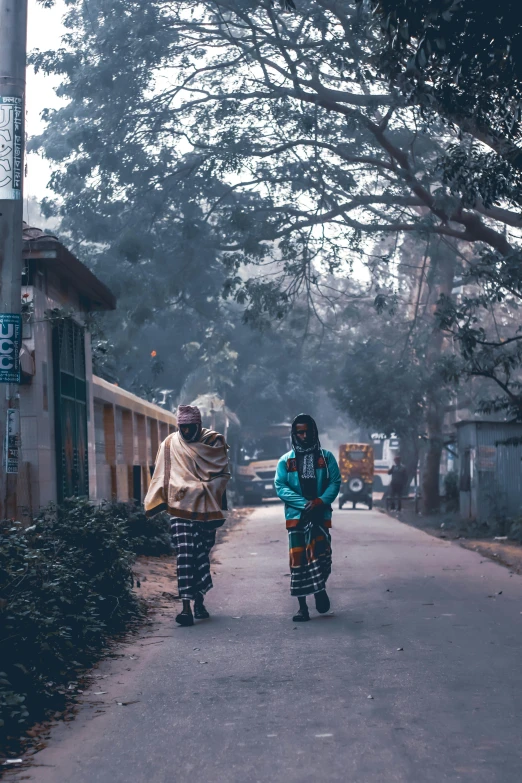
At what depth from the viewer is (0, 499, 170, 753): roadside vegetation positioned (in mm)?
6289

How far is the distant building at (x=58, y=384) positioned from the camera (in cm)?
1102

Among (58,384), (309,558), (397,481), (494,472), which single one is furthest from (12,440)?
(397,481)

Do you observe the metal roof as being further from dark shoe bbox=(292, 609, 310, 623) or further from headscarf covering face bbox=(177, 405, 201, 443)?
dark shoe bbox=(292, 609, 310, 623)

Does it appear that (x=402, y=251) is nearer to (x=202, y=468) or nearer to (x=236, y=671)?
(x=202, y=468)

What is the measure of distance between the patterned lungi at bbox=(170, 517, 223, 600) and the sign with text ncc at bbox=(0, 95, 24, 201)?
3628 mm

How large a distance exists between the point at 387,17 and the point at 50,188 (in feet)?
64.2

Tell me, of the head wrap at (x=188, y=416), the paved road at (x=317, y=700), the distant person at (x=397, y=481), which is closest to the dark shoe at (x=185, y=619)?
the paved road at (x=317, y=700)

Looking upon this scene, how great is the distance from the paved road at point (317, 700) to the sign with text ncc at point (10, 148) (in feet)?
12.0

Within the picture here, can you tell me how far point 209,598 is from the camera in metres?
12.0

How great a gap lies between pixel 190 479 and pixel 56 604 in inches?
108

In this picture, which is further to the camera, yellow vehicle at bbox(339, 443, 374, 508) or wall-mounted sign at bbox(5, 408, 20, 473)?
yellow vehicle at bbox(339, 443, 374, 508)

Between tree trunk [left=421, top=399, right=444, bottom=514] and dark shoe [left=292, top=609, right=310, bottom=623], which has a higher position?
tree trunk [left=421, top=399, right=444, bottom=514]

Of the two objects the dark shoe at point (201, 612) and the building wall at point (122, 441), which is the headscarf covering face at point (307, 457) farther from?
the building wall at point (122, 441)

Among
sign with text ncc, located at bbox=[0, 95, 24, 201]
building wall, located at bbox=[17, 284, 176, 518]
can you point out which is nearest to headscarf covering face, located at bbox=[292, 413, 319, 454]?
building wall, located at bbox=[17, 284, 176, 518]
